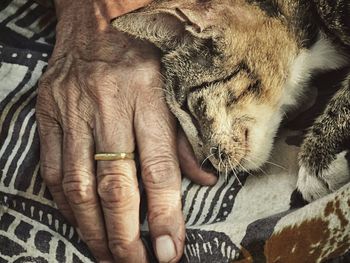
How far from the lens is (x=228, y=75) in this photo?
1337 mm

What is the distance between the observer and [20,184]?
1.38 m

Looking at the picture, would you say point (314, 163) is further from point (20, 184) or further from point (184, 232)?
point (20, 184)

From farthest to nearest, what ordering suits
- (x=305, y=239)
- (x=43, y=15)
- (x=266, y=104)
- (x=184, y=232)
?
(x=43, y=15) < (x=266, y=104) < (x=184, y=232) < (x=305, y=239)

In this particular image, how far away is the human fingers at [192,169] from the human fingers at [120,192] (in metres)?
0.10

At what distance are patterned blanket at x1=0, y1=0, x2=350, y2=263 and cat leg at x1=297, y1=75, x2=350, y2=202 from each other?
0.11ft

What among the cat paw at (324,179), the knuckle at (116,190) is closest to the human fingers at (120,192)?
the knuckle at (116,190)

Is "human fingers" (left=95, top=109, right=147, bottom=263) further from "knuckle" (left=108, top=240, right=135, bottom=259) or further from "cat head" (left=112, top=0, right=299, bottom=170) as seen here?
"cat head" (left=112, top=0, right=299, bottom=170)

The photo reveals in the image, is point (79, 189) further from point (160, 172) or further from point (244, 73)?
point (244, 73)

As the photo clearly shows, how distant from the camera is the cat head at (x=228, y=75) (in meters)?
1.32

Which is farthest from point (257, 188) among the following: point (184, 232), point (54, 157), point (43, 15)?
point (43, 15)

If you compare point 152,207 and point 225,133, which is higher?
point 225,133

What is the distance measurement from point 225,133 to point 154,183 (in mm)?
175

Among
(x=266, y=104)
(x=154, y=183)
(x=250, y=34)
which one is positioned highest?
(x=250, y=34)

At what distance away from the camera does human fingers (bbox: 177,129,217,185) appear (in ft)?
4.36
